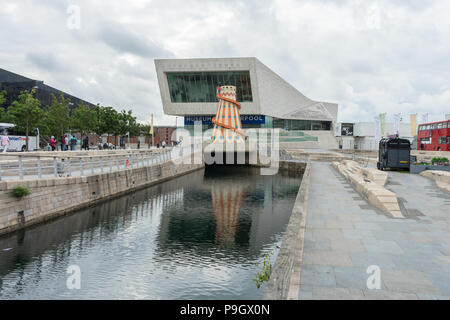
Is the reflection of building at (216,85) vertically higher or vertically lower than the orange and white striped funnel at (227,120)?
higher

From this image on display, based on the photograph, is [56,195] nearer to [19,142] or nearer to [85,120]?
[19,142]

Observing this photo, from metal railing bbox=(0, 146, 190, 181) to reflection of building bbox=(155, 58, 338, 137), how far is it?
28090 mm

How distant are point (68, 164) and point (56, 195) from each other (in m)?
1.93

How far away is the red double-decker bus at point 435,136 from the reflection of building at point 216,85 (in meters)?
29.3

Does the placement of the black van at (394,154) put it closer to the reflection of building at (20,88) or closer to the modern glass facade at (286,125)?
the modern glass facade at (286,125)

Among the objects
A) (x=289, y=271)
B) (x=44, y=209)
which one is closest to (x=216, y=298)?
(x=289, y=271)

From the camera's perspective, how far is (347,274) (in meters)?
6.41

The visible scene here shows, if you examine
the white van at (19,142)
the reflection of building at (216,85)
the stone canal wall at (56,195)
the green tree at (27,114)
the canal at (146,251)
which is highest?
the reflection of building at (216,85)

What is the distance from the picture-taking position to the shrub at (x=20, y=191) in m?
13.7

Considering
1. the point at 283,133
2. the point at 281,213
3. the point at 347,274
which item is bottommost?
the point at 281,213

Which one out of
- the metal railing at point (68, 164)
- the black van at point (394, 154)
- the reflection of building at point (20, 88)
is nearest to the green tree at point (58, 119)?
the metal railing at point (68, 164)

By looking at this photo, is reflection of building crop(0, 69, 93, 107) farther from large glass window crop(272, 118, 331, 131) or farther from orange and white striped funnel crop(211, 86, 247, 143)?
large glass window crop(272, 118, 331, 131)
